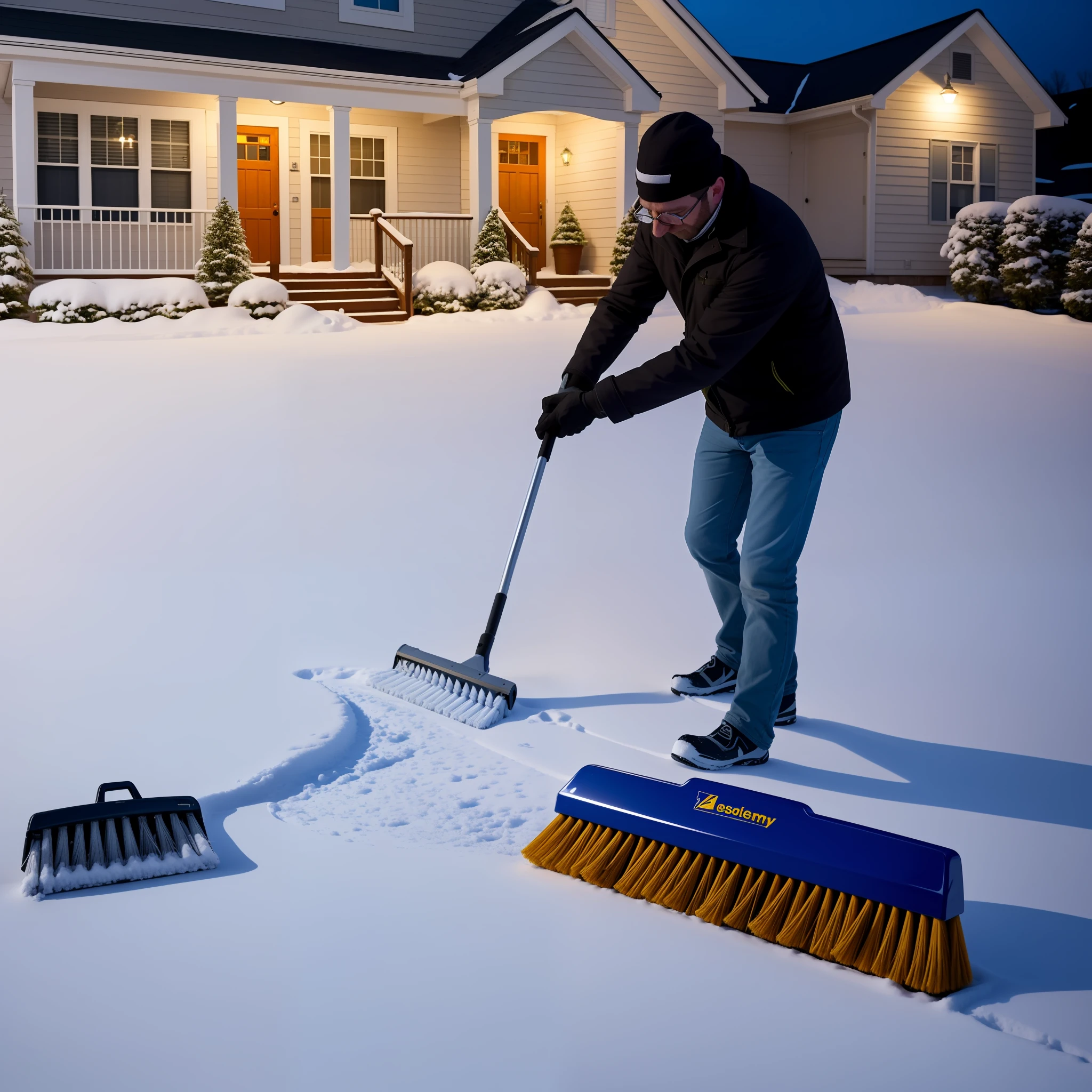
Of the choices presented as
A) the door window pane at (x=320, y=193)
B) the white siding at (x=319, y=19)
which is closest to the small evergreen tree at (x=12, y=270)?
the white siding at (x=319, y=19)

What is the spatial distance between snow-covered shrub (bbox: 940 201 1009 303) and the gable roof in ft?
10.4

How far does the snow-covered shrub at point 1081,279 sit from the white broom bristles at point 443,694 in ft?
41.9

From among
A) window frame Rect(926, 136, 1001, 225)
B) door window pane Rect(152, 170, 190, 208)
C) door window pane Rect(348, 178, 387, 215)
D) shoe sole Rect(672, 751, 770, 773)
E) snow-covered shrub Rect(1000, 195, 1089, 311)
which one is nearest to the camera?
shoe sole Rect(672, 751, 770, 773)

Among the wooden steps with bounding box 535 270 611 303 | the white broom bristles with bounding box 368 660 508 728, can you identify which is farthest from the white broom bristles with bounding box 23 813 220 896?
the wooden steps with bounding box 535 270 611 303

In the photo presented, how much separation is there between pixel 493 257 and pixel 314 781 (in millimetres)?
12748

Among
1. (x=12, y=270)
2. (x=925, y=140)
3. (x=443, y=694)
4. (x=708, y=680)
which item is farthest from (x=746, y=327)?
(x=925, y=140)

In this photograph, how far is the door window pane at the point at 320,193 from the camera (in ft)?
53.7

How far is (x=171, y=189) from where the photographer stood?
15414mm

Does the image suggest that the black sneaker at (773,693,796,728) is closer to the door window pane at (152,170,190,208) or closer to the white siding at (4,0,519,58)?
the white siding at (4,0,519,58)

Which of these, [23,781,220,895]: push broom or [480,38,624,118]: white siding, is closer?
[23,781,220,895]: push broom

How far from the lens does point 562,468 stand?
7.27 metres

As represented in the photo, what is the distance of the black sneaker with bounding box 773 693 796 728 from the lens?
354cm

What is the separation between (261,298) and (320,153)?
483 centimetres

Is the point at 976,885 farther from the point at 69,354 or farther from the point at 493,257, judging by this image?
the point at 493,257
